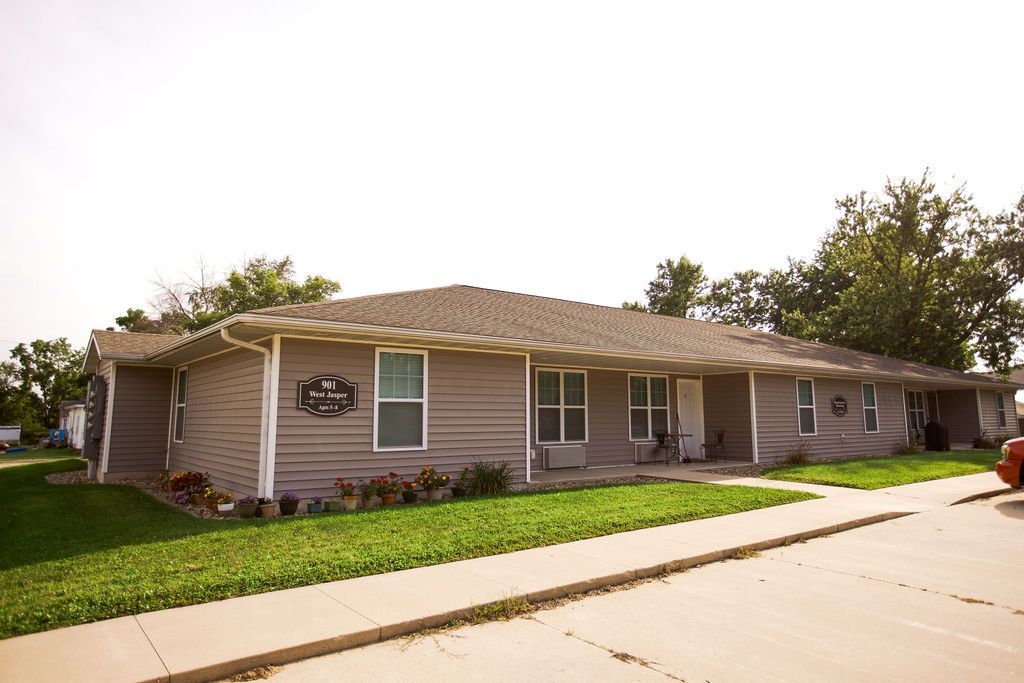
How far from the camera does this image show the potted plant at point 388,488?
9.05 meters

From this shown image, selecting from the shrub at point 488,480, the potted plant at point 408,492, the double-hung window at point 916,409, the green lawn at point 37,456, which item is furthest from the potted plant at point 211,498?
the double-hung window at point 916,409

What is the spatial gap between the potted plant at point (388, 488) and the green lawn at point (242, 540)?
0.53 m

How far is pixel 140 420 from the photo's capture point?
45.4 ft

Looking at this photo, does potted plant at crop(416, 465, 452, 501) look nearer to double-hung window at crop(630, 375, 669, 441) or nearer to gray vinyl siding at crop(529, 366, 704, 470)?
gray vinyl siding at crop(529, 366, 704, 470)

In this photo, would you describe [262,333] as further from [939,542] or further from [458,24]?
[939,542]

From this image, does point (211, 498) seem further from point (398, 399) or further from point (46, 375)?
point (46, 375)

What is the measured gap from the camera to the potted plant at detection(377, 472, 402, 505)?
905 centimetres

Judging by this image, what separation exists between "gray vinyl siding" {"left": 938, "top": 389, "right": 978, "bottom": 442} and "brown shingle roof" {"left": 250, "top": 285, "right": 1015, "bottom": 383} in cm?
358

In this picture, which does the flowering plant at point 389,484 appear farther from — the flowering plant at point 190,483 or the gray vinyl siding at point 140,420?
the gray vinyl siding at point 140,420

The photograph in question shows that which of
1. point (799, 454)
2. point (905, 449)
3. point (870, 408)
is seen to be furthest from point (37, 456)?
point (905, 449)

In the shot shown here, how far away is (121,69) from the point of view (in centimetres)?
839

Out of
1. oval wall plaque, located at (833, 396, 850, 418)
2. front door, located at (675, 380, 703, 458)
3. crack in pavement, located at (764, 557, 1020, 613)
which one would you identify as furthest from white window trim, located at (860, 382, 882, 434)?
crack in pavement, located at (764, 557, 1020, 613)

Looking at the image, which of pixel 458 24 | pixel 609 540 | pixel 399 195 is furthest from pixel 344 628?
pixel 399 195

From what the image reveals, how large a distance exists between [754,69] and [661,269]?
38059mm
